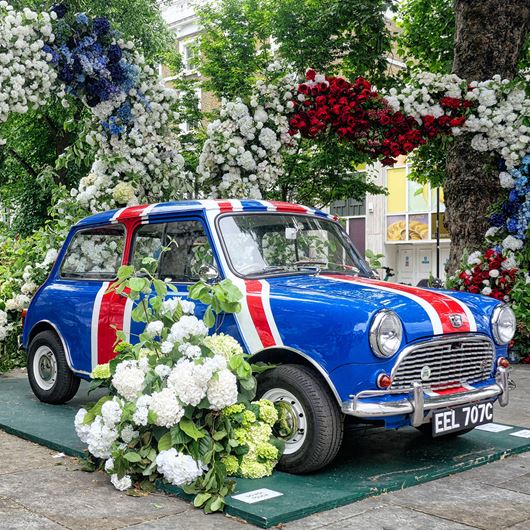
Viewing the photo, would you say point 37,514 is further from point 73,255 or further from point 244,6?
point 244,6

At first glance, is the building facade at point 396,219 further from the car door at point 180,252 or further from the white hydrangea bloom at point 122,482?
the white hydrangea bloom at point 122,482

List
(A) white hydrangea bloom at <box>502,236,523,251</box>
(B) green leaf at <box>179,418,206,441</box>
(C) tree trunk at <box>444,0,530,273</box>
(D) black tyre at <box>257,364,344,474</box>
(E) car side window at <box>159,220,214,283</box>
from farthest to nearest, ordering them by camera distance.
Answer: (C) tree trunk at <box>444,0,530,273</box>
(A) white hydrangea bloom at <box>502,236,523,251</box>
(E) car side window at <box>159,220,214,283</box>
(D) black tyre at <box>257,364,344,474</box>
(B) green leaf at <box>179,418,206,441</box>

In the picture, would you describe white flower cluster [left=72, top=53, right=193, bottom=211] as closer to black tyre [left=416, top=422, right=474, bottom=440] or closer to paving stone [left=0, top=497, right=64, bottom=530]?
black tyre [left=416, top=422, right=474, bottom=440]

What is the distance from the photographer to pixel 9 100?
810 centimetres

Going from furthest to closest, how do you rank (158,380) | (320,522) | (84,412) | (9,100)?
1. (9,100)
2. (84,412)
3. (158,380)
4. (320,522)

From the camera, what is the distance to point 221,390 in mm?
4617

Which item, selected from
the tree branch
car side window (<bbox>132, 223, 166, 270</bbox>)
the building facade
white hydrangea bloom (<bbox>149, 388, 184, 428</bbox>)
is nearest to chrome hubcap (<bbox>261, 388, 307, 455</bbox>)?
white hydrangea bloom (<bbox>149, 388, 184, 428</bbox>)

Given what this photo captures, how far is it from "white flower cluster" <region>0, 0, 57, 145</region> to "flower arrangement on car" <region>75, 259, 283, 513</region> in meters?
3.91

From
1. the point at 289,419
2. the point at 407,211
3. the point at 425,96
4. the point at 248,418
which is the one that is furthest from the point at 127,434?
the point at 407,211

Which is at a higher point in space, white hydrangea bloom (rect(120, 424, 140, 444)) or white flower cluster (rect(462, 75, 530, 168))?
white flower cluster (rect(462, 75, 530, 168))

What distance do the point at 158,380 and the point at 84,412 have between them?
664 millimetres

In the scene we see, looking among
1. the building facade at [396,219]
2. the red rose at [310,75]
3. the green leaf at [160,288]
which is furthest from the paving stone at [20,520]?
the building facade at [396,219]

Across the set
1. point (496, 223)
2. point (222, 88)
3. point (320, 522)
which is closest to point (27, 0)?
point (222, 88)

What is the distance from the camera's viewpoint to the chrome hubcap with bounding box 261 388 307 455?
4852 mm
